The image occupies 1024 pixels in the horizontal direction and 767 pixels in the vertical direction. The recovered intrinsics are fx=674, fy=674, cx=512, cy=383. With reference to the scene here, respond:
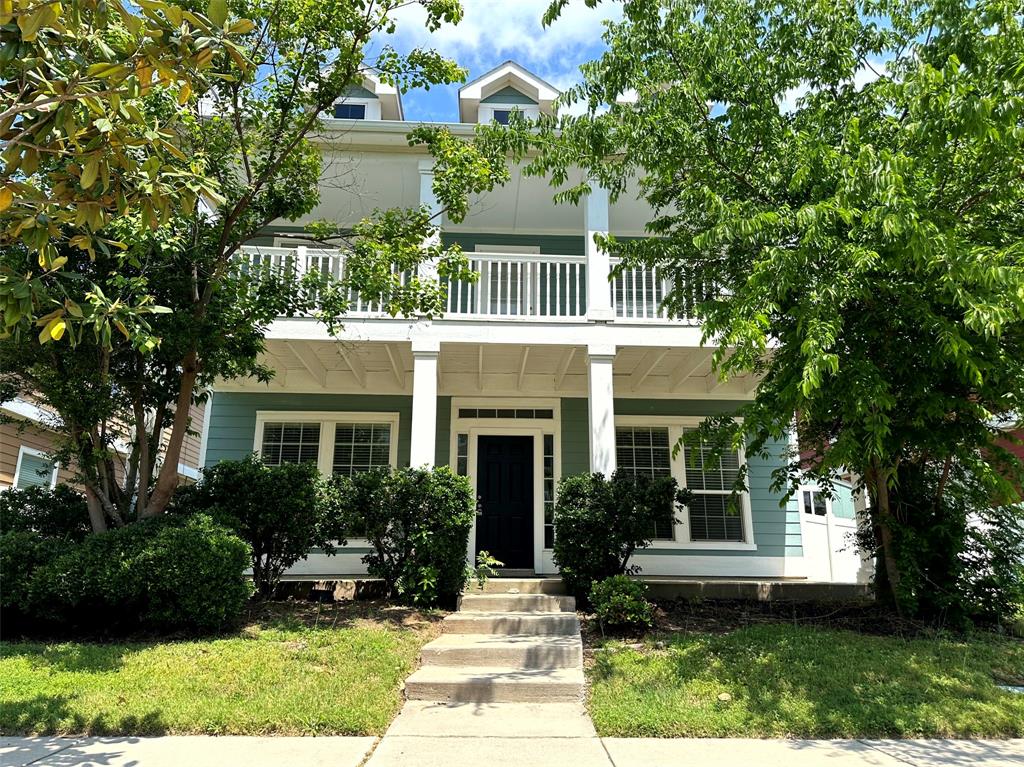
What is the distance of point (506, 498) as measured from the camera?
10656 millimetres

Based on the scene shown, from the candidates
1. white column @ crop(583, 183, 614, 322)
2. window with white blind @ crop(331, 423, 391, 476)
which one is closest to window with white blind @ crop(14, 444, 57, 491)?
window with white blind @ crop(331, 423, 391, 476)

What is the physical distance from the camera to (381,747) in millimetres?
3969

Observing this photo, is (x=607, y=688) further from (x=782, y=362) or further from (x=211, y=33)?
(x=211, y=33)

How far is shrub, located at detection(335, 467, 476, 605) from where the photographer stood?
7234 mm

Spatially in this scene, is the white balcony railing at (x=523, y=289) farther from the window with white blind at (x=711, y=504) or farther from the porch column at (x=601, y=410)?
the window with white blind at (x=711, y=504)

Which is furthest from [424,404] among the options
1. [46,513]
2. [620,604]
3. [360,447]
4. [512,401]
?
[46,513]

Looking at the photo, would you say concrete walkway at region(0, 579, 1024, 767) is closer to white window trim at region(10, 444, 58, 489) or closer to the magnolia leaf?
the magnolia leaf

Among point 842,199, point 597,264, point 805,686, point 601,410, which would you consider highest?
point 597,264

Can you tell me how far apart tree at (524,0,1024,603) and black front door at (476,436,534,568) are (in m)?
4.11

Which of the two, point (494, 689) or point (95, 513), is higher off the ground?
point (95, 513)

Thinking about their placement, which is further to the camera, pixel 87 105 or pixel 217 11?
pixel 87 105

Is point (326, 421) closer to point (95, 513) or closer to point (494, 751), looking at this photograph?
point (95, 513)

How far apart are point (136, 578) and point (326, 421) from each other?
18.7ft

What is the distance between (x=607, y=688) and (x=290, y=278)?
5.08 m
